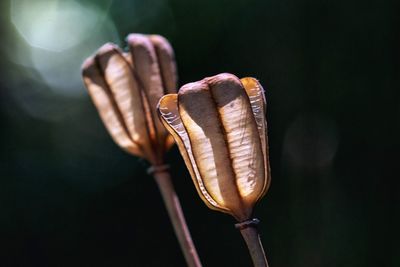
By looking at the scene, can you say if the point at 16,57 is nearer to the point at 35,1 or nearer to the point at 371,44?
the point at 35,1

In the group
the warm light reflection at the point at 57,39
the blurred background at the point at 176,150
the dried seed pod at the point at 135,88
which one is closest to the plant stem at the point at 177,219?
the dried seed pod at the point at 135,88

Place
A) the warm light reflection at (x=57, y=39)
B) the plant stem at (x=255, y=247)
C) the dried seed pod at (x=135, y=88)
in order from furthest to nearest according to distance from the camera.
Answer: the warm light reflection at (x=57, y=39) < the dried seed pod at (x=135, y=88) < the plant stem at (x=255, y=247)

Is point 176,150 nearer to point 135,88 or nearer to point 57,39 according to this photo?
point 57,39

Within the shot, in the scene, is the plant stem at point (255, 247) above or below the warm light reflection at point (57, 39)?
below

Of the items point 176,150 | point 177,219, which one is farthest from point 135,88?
point 176,150

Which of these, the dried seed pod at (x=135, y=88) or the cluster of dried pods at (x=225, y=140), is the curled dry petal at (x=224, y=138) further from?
the dried seed pod at (x=135, y=88)

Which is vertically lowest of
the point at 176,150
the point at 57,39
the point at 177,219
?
the point at 176,150

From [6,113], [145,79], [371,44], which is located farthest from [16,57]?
[145,79]

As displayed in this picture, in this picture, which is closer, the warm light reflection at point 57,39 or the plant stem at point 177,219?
the plant stem at point 177,219
